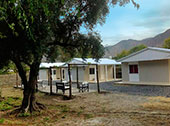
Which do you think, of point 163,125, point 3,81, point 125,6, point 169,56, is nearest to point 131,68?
point 169,56

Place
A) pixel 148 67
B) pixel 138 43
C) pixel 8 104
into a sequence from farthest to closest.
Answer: pixel 138 43 → pixel 148 67 → pixel 8 104

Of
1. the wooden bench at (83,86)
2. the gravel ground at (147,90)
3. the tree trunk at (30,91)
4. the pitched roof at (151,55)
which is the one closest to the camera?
the tree trunk at (30,91)

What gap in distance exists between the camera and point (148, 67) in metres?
15.2

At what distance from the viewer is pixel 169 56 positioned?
1317cm

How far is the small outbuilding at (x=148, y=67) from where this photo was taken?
45.5 ft

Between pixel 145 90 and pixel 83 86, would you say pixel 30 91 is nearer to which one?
pixel 83 86

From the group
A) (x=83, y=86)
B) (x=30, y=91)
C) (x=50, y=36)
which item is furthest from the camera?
(x=83, y=86)

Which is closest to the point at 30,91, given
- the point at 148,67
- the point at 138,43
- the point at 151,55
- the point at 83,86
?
the point at 83,86

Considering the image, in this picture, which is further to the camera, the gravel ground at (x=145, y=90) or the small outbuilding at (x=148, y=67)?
the small outbuilding at (x=148, y=67)

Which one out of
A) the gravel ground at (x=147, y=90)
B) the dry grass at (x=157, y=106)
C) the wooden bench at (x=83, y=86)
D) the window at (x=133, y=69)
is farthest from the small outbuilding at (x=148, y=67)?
the dry grass at (x=157, y=106)

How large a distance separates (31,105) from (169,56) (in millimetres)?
12490

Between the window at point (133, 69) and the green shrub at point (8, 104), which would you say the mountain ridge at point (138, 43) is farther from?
the green shrub at point (8, 104)

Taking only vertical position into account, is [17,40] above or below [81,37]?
below

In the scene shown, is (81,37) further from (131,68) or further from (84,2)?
(131,68)
